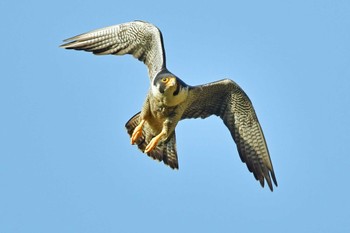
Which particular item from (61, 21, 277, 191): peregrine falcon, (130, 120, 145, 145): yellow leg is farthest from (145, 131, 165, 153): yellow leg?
(130, 120, 145, 145): yellow leg

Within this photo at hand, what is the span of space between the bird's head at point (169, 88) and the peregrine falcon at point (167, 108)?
0.20 meters

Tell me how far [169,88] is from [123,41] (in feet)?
7.83

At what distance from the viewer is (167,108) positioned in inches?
580

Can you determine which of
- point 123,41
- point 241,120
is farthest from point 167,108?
point 123,41

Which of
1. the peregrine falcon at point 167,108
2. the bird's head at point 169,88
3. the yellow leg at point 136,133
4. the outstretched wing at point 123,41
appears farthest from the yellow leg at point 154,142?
the outstretched wing at point 123,41

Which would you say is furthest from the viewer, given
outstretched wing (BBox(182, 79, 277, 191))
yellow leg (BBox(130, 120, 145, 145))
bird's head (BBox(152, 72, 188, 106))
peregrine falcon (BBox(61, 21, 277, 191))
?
outstretched wing (BBox(182, 79, 277, 191))

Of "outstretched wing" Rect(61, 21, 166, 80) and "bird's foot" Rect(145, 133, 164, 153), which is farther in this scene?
"outstretched wing" Rect(61, 21, 166, 80)

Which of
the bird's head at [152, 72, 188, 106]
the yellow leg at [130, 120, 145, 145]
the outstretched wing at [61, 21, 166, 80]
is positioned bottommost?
the yellow leg at [130, 120, 145, 145]

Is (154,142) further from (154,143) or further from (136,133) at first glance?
(136,133)

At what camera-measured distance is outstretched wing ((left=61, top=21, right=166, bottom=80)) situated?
15.8m

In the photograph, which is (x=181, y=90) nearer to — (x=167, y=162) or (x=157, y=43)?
(x=157, y=43)

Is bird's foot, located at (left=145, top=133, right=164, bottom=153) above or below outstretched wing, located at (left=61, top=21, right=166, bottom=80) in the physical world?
below

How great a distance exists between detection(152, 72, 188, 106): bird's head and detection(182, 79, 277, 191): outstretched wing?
3.55 feet

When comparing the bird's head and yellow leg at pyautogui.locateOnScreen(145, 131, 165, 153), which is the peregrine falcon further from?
the bird's head
